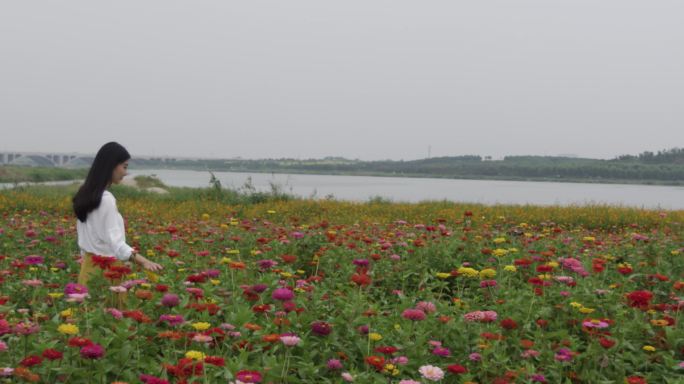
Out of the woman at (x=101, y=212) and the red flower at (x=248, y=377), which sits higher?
the woman at (x=101, y=212)

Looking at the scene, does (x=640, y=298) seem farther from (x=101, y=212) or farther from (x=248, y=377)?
(x=101, y=212)

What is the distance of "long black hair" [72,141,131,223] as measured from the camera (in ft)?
13.2

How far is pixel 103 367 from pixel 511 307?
218 cm

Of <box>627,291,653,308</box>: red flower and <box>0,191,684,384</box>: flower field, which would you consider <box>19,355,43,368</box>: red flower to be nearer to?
<box>0,191,684,384</box>: flower field

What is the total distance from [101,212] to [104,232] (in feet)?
0.42

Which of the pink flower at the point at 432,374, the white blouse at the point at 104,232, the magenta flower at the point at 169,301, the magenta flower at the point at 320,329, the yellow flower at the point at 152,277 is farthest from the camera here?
the white blouse at the point at 104,232

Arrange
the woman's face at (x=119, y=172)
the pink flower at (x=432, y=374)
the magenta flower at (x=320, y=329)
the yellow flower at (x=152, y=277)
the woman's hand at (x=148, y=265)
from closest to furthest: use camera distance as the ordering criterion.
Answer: the pink flower at (x=432, y=374)
the magenta flower at (x=320, y=329)
the yellow flower at (x=152, y=277)
the woman's hand at (x=148, y=265)
the woman's face at (x=119, y=172)

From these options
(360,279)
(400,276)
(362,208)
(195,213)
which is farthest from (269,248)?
(362,208)

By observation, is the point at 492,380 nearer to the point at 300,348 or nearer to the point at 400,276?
the point at 300,348

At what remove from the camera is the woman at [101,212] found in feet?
13.2

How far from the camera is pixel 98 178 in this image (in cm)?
405

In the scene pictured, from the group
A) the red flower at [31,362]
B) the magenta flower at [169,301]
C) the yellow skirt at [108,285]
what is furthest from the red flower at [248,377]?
the yellow skirt at [108,285]

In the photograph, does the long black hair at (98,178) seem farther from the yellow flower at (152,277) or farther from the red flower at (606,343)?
the red flower at (606,343)

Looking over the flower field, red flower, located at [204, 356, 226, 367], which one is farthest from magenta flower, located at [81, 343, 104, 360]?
red flower, located at [204, 356, 226, 367]
